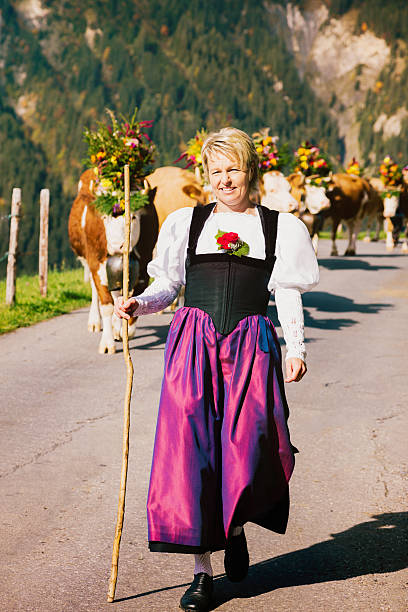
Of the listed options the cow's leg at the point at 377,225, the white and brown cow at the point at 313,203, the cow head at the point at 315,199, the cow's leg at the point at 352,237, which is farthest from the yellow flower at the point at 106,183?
the cow's leg at the point at 377,225

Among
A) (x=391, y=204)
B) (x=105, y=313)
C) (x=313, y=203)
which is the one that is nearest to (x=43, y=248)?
(x=105, y=313)

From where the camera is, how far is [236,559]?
12.6ft

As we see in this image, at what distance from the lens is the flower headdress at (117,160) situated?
933cm

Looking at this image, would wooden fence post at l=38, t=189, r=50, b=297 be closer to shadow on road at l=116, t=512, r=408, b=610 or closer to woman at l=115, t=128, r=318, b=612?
shadow on road at l=116, t=512, r=408, b=610

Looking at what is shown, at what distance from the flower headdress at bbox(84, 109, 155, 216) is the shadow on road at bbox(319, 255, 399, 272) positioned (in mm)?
10651

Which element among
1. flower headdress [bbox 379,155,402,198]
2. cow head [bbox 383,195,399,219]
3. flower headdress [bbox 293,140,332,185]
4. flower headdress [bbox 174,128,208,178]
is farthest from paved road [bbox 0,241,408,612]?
flower headdress [bbox 379,155,402,198]

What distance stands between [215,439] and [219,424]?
0.22 ft

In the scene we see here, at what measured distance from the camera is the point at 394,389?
8156 millimetres

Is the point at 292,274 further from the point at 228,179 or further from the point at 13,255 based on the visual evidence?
the point at 13,255

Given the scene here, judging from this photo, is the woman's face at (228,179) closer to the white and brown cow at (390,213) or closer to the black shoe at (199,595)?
the black shoe at (199,595)

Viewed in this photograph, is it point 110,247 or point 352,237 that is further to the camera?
point 352,237

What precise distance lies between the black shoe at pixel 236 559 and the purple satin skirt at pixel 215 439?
0.11 meters

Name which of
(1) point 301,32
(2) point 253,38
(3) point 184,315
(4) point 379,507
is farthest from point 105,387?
(1) point 301,32

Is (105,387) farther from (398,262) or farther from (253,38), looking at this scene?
(253,38)
